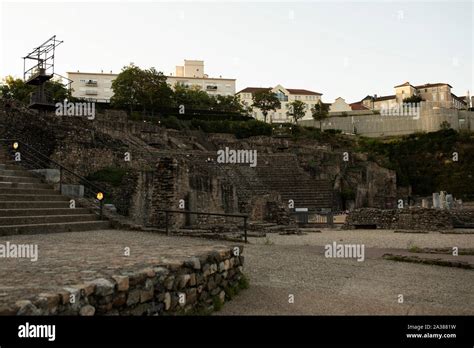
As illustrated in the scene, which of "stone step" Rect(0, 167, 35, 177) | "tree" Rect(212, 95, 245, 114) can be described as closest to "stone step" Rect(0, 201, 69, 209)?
"stone step" Rect(0, 167, 35, 177)

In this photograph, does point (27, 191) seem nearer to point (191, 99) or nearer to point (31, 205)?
point (31, 205)

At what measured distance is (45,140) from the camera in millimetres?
23328

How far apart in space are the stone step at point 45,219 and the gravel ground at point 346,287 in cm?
537

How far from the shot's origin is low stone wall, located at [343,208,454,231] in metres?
22.3

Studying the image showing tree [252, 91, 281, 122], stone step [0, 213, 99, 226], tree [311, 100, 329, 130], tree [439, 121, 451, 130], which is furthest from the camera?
tree [311, 100, 329, 130]

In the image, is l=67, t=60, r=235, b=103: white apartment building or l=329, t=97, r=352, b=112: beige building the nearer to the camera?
l=67, t=60, r=235, b=103: white apartment building

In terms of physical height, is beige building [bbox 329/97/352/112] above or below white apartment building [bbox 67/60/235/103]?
below

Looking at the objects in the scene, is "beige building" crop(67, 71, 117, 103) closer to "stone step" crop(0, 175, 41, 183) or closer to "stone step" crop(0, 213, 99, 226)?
"stone step" crop(0, 175, 41, 183)

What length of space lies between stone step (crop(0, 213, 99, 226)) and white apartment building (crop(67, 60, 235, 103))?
79031mm

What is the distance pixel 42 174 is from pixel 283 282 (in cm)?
1096

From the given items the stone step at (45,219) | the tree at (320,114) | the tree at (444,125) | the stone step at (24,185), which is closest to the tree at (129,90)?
the tree at (320,114)

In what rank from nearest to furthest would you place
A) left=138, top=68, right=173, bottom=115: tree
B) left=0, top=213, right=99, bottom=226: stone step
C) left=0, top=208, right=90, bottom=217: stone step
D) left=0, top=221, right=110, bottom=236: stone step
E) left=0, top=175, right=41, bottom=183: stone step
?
left=0, top=221, right=110, bottom=236: stone step < left=0, top=213, right=99, bottom=226: stone step < left=0, top=208, right=90, bottom=217: stone step < left=0, top=175, right=41, bottom=183: stone step < left=138, top=68, right=173, bottom=115: tree

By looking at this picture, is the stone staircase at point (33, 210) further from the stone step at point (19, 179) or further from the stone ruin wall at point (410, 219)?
the stone ruin wall at point (410, 219)

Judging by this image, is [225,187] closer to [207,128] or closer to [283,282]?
[283,282]
